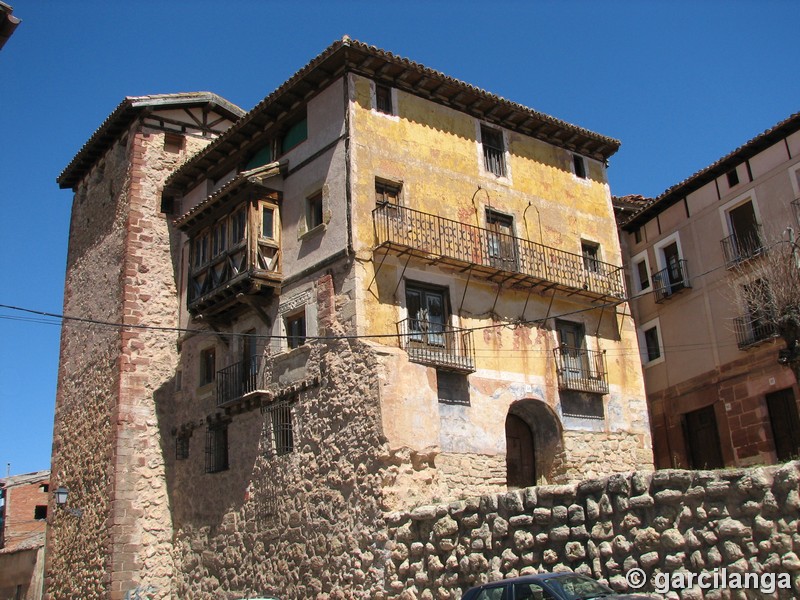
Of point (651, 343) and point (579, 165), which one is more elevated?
point (579, 165)

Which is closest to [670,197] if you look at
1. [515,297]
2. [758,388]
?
[758,388]

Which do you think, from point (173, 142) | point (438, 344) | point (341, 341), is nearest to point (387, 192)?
point (438, 344)

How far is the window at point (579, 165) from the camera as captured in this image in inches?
924

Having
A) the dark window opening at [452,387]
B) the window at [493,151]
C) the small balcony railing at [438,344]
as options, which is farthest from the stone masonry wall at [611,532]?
the window at [493,151]

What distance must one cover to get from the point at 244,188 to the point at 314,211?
6.22 feet

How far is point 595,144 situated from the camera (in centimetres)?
2375

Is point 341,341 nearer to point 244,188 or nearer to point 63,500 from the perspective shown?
point 244,188

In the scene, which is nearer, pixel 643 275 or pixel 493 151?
pixel 493 151

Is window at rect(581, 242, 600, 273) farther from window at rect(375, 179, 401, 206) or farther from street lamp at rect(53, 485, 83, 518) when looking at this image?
street lamp at rect(53, 485, 83, 518)

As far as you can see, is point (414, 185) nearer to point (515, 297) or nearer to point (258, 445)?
point (515, 297)

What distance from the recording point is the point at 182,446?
74.5 feet

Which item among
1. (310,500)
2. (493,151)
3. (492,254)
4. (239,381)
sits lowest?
(310,500)

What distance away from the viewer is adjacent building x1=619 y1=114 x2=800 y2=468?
22625 millimetres

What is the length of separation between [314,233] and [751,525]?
11.3 m
